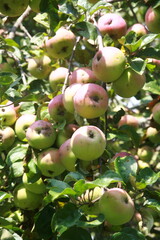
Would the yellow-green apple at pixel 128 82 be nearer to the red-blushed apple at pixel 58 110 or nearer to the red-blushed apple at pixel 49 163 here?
the red-blushed apple at pixel 58 110

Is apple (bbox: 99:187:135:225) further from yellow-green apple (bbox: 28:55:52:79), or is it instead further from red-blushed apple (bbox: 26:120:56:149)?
yellow-green apple (bbox: 28:55:52:79)

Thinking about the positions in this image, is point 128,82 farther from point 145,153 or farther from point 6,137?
point 145,153

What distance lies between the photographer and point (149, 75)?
2.13 meters

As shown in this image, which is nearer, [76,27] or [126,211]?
[126,211]

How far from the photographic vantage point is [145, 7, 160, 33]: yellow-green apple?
67.1 inches

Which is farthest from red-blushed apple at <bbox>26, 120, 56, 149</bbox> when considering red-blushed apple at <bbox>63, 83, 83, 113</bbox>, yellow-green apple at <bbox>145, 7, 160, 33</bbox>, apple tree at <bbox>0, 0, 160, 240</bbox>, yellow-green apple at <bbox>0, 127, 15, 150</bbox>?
yellow-green apple at <bbox>145, 7, 160, 33</bbox>

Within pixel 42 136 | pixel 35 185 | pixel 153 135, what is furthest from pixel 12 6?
pixel 153 135

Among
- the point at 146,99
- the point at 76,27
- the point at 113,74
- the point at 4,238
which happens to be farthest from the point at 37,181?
the point at 146,99

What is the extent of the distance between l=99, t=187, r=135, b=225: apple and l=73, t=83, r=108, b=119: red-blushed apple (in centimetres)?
29

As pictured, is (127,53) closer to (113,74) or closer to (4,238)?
(113,74)

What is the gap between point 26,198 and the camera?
5.70 feet

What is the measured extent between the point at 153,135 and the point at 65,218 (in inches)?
42.8

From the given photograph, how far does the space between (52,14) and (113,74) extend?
31cm

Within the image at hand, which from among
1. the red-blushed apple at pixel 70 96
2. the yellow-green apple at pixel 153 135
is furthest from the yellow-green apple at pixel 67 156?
the yellow-green apple at pixel 153 135
